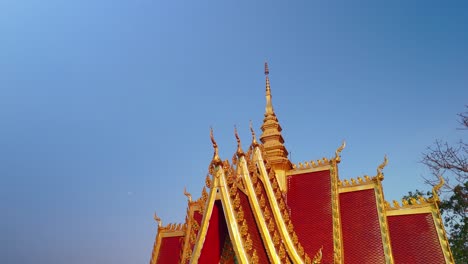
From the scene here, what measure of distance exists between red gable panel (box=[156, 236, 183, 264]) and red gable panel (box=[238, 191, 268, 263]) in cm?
445

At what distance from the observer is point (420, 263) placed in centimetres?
884

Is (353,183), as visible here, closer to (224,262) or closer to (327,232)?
(327,232)

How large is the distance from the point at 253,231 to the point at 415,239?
200 inches

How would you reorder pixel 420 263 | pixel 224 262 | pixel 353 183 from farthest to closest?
pixel 353 183, pixel 420 263, pixel 224 262

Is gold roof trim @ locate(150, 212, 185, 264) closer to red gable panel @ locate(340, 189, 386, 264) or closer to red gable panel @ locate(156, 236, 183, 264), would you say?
red gable panel @ locate(156, 236, 183, 264)

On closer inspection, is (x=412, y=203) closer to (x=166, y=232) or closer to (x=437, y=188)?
(x=437, y=188)

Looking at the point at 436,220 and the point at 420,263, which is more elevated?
the point at 436,220

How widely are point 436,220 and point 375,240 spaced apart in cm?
182

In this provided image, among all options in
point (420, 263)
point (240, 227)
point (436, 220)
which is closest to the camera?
point (240, 227)

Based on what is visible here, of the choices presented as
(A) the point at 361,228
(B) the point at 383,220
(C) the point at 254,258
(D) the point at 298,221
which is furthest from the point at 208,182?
(B) the point at 383,220

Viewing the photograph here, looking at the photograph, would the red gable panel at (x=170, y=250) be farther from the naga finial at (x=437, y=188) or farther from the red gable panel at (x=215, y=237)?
the naga finial at (x=437, y=188)

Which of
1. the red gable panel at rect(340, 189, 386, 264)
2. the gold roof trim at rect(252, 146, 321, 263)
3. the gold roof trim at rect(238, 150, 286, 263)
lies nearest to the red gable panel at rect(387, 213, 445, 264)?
the red gable panel at rect(340, 189, 386, 264)

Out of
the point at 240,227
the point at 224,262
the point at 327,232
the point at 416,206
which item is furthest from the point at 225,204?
the point at 416,206

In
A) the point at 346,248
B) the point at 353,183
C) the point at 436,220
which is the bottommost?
the point at 346,248
